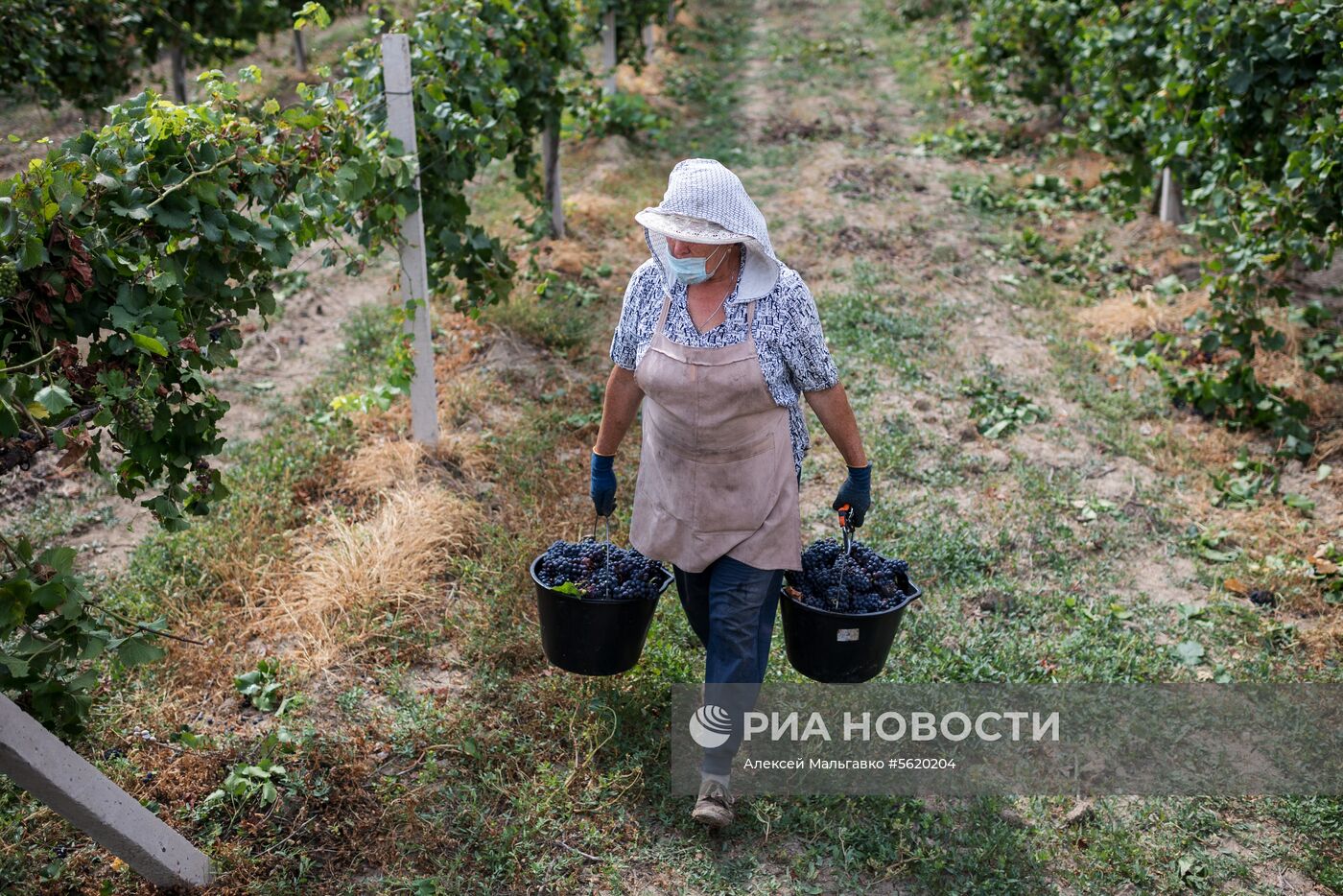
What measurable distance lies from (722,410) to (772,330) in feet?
0.86

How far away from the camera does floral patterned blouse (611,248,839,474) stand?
2977 millimetres

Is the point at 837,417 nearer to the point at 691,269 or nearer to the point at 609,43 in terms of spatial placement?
the point at 691,269

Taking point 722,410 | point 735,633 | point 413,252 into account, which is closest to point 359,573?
point 413,252

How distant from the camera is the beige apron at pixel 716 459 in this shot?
2973 millimetres

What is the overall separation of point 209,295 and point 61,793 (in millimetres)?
1442

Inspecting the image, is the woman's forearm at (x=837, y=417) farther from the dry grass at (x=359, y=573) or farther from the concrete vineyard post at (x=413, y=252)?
the concrete vineyard post at (x=413, y=252)

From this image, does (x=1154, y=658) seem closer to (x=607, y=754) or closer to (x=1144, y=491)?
(x=1144, y=491)

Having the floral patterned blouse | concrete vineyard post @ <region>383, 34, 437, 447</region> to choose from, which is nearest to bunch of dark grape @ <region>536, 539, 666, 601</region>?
the floral patterned blouse

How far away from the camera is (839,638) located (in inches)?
128

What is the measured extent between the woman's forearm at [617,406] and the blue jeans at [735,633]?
1.53 ft

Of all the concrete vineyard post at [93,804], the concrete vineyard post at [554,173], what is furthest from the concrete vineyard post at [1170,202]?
the concrete vineyard post at [93,804]

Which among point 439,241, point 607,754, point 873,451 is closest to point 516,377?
point 439,241

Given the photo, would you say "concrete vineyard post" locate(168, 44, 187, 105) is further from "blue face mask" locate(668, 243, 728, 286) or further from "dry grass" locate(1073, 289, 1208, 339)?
"blue face mask" locate(668, 243, 728, 286)

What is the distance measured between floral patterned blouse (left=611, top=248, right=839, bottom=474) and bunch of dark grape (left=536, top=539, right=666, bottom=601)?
0.71 metres
